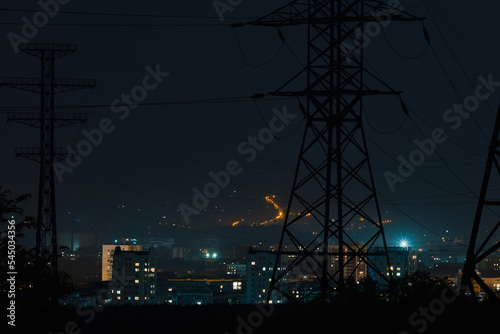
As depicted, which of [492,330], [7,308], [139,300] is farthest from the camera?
[139,300]

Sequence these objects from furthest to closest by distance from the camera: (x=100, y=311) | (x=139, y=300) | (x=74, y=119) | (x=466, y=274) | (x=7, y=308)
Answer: (x=139, y=300)
(x=74, y=119)
(x=100, y=311)
(x=7, y=308)
(x=466, y=274)

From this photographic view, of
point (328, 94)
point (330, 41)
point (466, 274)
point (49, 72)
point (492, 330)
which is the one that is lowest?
point (492, 330)

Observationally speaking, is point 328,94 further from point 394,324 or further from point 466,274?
point 466,274

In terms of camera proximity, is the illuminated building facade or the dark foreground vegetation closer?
the dark foreground vegetation

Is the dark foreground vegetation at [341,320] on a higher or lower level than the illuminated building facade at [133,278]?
lower

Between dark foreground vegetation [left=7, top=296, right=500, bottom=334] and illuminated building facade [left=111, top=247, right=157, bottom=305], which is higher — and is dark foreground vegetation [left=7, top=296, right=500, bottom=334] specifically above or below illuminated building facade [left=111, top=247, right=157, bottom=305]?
below

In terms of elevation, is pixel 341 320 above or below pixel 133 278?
below

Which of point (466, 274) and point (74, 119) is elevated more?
point (74, 119)

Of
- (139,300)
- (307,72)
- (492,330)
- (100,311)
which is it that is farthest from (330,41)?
(139,300)

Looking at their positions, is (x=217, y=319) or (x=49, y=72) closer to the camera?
(x=217, y=319)

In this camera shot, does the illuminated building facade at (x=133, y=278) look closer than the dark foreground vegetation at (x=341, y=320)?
No

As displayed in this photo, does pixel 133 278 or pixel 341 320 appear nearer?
pixel 341 320
